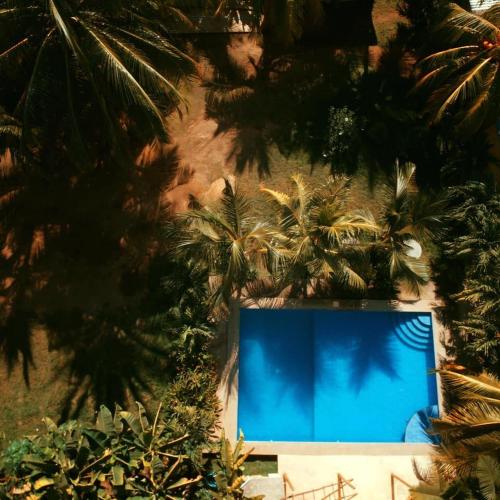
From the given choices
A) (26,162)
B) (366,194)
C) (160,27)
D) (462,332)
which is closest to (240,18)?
(160,27)

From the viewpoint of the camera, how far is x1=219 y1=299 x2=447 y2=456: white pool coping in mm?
10883

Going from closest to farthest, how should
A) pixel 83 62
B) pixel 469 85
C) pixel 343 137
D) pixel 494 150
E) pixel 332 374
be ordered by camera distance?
pixel 83 62 < pixel 469 85 < pixel 332 374 < pixel 343 137 < pixel 494 150

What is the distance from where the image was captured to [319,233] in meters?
9.61

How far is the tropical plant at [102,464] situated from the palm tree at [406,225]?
562 cm

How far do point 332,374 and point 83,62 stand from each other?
8476 mm

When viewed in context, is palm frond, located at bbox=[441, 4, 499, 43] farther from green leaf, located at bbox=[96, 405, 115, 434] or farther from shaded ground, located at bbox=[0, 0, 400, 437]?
green leaf, located at bbox=[96, 405, 115, 434]

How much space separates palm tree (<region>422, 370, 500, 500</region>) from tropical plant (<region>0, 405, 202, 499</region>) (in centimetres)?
484

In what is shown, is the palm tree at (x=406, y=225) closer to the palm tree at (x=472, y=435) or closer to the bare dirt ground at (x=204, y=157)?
the palm tree at (x=472, y=435)

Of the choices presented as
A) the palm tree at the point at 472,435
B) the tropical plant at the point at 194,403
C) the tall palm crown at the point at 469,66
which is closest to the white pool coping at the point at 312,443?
the tropical plant at the point at 194,403

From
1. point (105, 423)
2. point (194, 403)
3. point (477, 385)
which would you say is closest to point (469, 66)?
point (477, 385)

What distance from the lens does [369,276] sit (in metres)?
11.3

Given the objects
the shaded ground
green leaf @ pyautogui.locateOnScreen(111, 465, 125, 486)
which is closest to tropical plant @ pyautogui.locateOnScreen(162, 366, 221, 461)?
green leaf @ pyautogui.locateOnScreen(111, 465, 125, 486)

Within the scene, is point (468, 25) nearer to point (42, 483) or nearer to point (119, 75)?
point (119, 75)

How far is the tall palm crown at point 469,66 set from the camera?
9.90 meters
